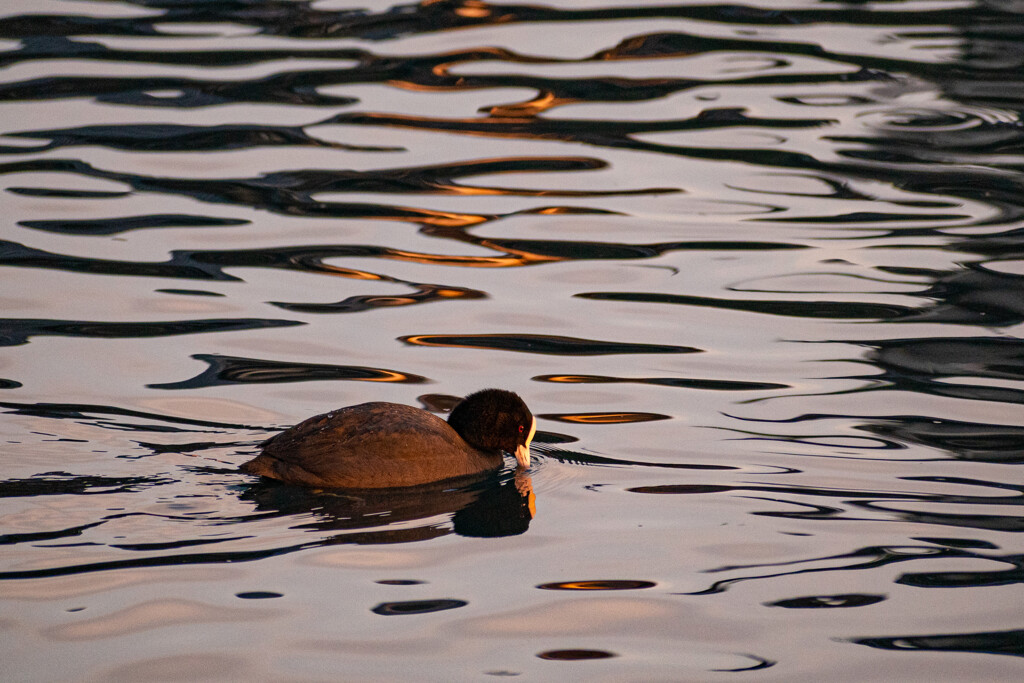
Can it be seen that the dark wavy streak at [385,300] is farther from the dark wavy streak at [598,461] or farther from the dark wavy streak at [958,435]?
the dark wavy streak at [958,435]

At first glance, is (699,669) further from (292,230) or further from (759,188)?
(759,188)

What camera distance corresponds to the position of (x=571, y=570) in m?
6.58

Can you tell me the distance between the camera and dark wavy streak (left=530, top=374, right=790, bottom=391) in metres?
9.32

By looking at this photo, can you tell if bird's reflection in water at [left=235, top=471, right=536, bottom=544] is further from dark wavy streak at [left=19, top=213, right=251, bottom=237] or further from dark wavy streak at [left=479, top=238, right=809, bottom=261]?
dark wavy streak at [left=19, top=213, right=251, bottom=237]

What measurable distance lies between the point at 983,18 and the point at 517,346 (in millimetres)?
12076

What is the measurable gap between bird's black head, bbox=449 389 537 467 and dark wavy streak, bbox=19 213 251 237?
17.8 ft

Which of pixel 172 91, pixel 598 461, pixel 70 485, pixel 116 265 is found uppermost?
pixel 172 91

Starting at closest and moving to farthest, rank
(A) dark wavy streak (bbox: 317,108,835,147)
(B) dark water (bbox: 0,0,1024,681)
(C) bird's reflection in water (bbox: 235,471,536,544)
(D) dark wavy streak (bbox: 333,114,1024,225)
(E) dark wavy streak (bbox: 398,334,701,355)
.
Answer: (B) dark water (bbox: 0,0,1024,681)
(C) bird's reflection in water (bbox: 235,471,536,544)
(E) dark wavy streak (bbox: 398,334,701,355)
(D) dark wavy streak (bbox: 333,114,1024,225)
(A) dark wavy streak (bbox: 317,108,835,147)

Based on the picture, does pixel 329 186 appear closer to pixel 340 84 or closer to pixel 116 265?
pixel 116 265

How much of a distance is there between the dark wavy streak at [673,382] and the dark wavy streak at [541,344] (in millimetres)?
479

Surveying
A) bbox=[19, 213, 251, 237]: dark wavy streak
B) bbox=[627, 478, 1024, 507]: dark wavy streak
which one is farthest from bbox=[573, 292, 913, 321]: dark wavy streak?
bbox=[19, 213, 251, 237]: dark wavy streak

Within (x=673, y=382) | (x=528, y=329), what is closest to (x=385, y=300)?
(x=528, y=329)

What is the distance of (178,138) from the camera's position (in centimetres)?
1490

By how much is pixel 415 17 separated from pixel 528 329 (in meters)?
9.08
